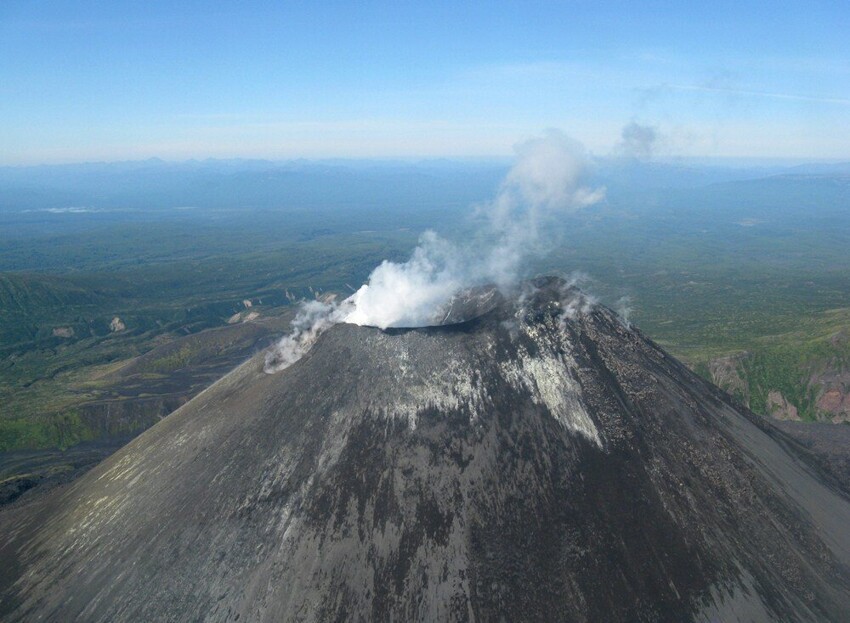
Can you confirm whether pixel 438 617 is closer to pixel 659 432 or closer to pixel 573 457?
pixel 573 457

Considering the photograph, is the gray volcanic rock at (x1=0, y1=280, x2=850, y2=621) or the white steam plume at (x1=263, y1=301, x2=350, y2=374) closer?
the gray volcanic rock at (x1=0, y1=280, x2=850, y2=621)

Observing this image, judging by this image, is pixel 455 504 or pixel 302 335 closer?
pixel 455 504

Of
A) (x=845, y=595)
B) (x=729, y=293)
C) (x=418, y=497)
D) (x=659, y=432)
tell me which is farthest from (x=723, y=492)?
(x=729, y=293)

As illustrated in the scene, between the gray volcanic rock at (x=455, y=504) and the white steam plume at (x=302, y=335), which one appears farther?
the white steam plume at (x=302, y=335)

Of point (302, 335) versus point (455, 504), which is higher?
point (302, 335)

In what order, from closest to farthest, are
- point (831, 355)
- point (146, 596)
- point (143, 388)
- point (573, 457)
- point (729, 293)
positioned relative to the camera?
point (146, 596) → point (573, 457) → point (831, 355) → point (143, 388) → point (729, 293)

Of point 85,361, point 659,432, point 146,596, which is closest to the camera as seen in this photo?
point 146,596

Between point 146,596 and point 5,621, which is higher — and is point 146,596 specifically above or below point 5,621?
above

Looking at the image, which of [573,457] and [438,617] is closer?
[438,617]
